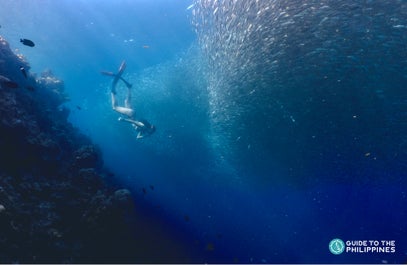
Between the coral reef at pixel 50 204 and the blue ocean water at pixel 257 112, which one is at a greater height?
the blue ocean water at pixel 257 112

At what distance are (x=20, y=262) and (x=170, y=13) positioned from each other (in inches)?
1305

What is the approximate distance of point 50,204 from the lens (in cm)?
822

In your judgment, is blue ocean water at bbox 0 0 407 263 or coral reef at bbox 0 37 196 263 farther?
blue ocean water at bbox 0 0 407 263

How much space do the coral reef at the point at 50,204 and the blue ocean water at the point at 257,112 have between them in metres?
3.25

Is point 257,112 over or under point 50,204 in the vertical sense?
over

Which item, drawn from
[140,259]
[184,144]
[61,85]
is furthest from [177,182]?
[140,259]

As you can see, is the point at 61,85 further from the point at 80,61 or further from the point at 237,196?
the point at 80,61

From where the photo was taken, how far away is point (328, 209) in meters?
31.2

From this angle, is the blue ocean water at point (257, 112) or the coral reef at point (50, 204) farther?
the blue ocean water at point (257, 112)

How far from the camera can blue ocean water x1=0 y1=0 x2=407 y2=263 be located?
11.4m

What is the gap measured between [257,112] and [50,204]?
1495 cm

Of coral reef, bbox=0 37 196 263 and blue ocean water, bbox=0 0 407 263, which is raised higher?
blue ocean water, bbox=0 0 407 263

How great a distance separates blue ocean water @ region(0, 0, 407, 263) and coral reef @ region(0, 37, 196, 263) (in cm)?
325

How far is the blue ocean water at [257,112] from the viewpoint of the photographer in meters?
11.4
